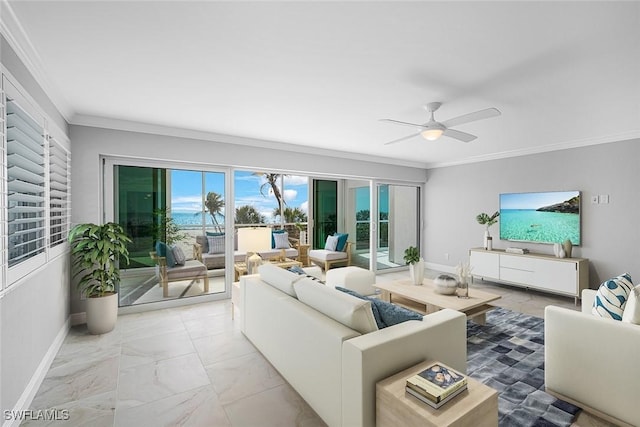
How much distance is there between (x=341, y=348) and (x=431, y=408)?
50 cm

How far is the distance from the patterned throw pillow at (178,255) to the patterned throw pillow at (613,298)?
171 inches

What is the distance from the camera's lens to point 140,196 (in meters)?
3.98

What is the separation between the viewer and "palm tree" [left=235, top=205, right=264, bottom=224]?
7.01 m

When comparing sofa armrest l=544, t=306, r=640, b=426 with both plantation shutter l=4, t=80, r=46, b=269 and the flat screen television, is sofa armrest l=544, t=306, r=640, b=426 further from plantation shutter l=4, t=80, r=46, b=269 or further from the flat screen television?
plantation shutter l=4, t=80, r=46, b=269

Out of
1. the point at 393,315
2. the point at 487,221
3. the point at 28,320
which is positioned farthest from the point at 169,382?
the point at 487,221

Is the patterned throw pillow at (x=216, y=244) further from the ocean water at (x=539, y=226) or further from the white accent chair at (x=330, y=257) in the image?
the ocean water at (x=539, y=226)

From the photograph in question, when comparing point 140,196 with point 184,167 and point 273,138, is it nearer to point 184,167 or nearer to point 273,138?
point 184,167

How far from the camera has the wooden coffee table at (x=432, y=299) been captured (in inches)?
120

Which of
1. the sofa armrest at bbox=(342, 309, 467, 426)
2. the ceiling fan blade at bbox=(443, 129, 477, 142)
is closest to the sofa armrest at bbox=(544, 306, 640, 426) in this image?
the sofa armrest at bbox=(342, 309, 467, 426)

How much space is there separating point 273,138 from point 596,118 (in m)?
3.95

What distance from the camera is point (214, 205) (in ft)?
14.7

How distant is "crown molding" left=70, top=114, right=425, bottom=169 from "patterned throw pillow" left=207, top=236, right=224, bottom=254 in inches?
54.8

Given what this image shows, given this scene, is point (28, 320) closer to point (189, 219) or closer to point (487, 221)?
point (189, 219)

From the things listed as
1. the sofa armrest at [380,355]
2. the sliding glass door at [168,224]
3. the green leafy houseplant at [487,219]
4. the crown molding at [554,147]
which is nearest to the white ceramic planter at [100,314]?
the sliding glass door at [168,224]
